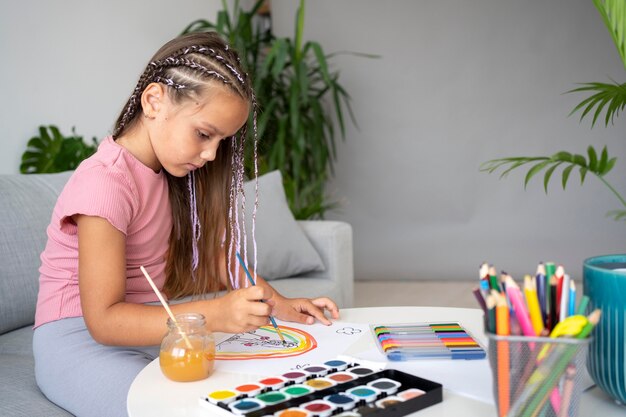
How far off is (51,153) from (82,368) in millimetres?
1886

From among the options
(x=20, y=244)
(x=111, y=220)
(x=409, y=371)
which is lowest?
(x=409, y=371)

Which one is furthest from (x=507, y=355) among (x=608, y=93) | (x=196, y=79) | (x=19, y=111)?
(x=19, y=111)

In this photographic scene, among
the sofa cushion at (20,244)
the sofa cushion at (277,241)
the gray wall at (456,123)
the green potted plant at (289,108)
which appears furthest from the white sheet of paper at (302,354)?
the gray wall at (456,123)

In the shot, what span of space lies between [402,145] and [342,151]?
0.39 meters

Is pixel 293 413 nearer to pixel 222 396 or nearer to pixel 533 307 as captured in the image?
pixel 222 396

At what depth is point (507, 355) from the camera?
714mm

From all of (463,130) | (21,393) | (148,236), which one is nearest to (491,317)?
(148,236)

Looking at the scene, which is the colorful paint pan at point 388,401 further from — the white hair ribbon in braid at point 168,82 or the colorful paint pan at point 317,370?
the white hair ribbon in braid at point 168,82

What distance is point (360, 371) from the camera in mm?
922

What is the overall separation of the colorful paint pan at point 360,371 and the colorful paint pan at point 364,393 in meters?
0.05

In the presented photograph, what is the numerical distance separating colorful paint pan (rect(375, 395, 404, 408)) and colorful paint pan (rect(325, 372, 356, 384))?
3.1 inches

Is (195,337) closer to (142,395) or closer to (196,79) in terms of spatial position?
(142,395)

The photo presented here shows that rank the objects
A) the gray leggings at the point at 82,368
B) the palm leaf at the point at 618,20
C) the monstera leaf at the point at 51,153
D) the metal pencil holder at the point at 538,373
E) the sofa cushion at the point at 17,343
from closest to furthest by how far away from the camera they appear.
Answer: the metal pencil holder at the point at 538,373, the gray leggings at the point at 82,368, the palm leaf at the point at 618,20, the sofa cushion at the point at 17,343, the monstera leaf at the point at 51,153

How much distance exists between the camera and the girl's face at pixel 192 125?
128cm
